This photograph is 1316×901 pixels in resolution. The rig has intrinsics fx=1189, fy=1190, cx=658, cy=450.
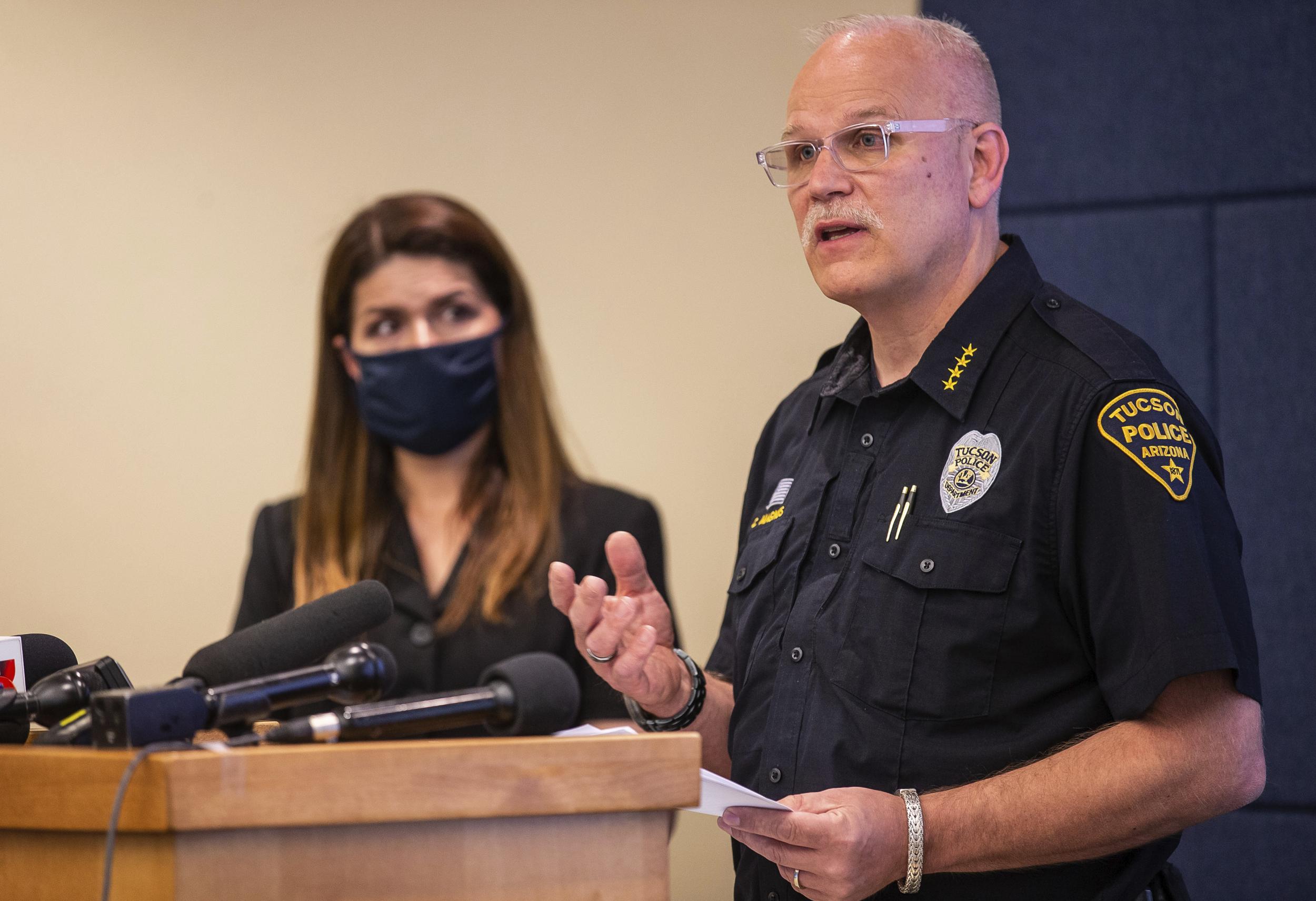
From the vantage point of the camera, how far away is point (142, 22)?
290cm

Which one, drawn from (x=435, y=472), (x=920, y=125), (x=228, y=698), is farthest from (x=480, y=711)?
(x=435, y=472)

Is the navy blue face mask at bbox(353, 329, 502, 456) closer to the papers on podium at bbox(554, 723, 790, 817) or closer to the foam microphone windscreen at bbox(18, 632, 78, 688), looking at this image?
the foam microphone windscreen at bbox(18, 632, 78, 688)

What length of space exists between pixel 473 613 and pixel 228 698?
141 cm

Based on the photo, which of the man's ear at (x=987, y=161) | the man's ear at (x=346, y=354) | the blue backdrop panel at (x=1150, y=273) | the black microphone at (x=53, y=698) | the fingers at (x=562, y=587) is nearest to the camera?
the black microphone at (x=53, y=698)

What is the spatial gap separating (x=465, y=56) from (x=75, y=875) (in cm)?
239

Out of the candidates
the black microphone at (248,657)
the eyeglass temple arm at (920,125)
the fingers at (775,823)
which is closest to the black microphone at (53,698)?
the black microphone at (248,657)

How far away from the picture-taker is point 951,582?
1333 millimetres

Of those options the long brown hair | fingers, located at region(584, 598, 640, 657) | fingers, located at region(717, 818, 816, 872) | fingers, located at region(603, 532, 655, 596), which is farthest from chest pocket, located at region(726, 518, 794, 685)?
the long brown hair

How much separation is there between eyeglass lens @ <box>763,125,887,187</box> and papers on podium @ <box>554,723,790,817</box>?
2.72ft

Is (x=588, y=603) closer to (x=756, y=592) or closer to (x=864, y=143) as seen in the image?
(x=756, y=592)

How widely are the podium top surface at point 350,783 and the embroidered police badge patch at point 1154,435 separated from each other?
0.63 metres

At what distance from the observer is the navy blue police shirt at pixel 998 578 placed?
1.21 m

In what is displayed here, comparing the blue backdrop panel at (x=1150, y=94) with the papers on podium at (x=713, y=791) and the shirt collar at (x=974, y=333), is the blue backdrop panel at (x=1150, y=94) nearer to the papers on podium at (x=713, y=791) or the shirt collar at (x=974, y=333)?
the shirt collar at (x=974, y=333)

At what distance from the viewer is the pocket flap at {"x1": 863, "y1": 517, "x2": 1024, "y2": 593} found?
1311mm
